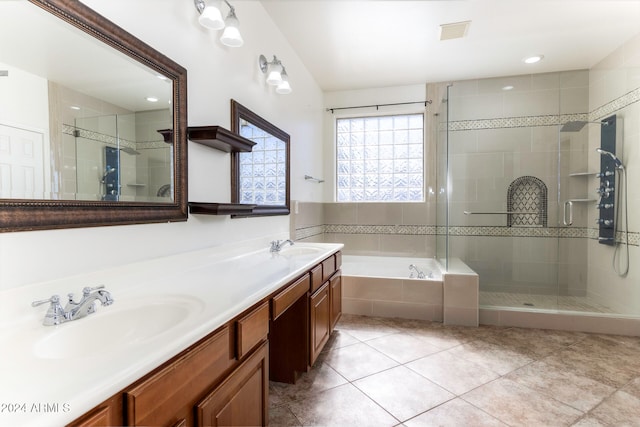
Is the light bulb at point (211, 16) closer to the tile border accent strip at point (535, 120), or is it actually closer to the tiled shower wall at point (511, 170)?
the tile border accent strip at point (535, 120)

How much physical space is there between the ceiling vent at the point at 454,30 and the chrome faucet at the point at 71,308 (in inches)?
119

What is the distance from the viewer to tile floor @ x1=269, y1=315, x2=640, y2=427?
64.5 inches

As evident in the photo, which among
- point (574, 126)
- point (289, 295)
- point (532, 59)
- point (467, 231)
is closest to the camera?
point (289, 295)

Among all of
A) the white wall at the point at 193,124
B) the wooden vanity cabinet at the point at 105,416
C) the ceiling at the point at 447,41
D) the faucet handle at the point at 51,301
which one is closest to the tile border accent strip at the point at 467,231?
the white wall at the point at 193,124

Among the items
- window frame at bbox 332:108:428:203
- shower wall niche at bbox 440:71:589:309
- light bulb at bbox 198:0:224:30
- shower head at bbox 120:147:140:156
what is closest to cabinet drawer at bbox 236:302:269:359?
shower head at bbox 120:147:140:156

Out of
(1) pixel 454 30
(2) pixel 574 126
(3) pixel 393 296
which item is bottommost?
(3) pixel 393 296

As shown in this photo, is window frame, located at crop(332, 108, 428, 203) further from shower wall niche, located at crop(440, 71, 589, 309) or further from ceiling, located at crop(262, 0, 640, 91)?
ceiling, located at crop(262, 0, 640, 91)

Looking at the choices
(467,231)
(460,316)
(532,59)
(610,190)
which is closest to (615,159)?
(610,190)

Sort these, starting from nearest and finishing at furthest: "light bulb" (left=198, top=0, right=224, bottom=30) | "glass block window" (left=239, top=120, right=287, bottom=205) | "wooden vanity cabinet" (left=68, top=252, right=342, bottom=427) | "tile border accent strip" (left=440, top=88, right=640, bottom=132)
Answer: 1. "wooden vanity cabinet" (left=68, top=252, right=342, bottom=427)
2. "light bulb" (left=198, top=0, right=224, bottom=30)
3. "glass block window" (left=239, top=120, right=287, bottom=205)
4. "tile border accent strip" (left=440, top=88, right=640, bottom=132)

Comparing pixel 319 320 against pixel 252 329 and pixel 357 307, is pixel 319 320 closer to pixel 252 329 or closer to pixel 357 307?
pixel 252 329

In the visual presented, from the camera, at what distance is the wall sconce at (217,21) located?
156cm

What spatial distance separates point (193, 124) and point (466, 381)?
2.20 meters

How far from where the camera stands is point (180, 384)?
0.78 meters

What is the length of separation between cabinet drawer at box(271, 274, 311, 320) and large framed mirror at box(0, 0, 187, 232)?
621 millimetres
